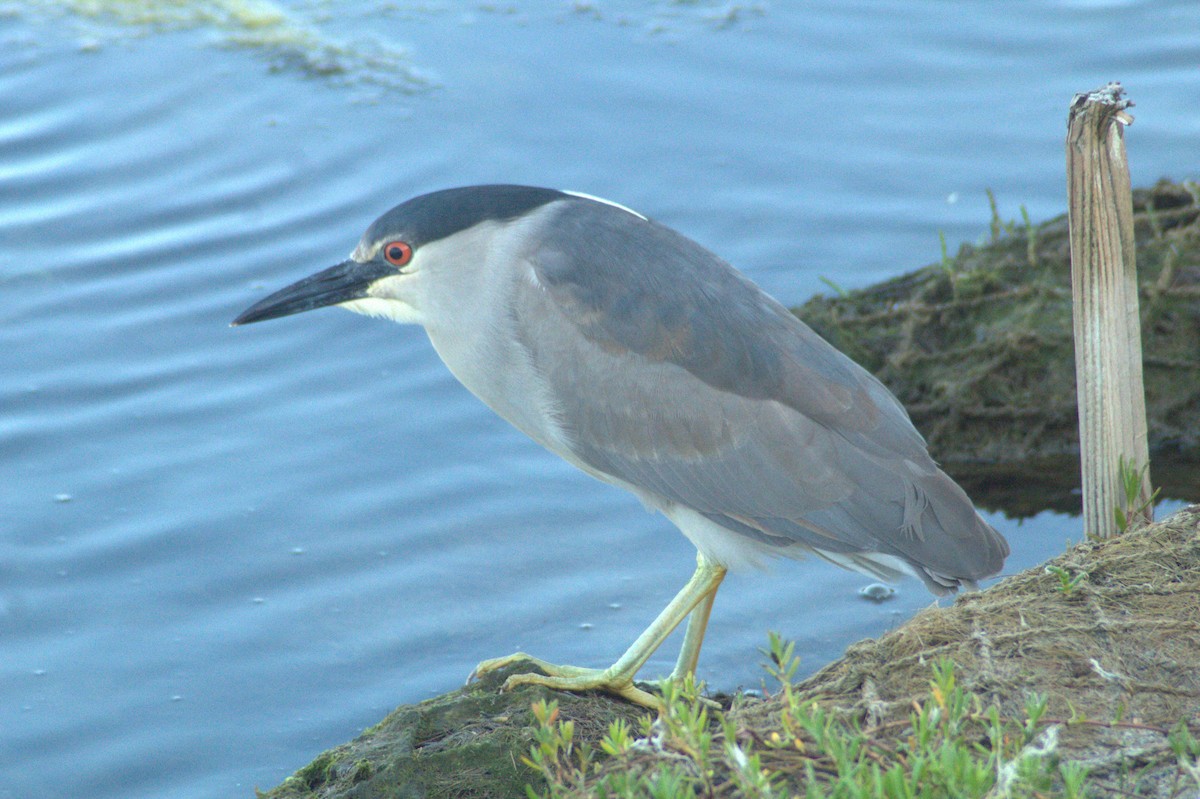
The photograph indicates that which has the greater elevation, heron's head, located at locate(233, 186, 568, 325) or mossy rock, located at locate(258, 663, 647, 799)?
heron's head, located at locate(233, 186, 568, 325)

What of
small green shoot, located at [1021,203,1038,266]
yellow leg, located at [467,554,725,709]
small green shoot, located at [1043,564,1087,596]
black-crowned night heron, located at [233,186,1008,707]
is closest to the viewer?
small green shoot, located at [1043,564,1087,596]

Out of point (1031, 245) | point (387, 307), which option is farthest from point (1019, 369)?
point (387, 307)

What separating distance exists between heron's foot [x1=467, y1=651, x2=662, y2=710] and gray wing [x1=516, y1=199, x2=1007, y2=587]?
592 millimetres

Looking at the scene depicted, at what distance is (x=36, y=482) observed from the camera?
612 centimetres

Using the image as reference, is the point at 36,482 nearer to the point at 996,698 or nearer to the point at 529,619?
the point at 529,619

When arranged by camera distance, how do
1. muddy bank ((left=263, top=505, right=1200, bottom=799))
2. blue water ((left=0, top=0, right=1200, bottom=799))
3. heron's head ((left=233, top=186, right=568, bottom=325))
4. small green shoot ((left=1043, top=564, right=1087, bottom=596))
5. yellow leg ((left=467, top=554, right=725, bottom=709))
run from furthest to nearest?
blue water ((left=0, top=0, right=1200, bottom=799))
heron's head ((left=233, top=186, right=568, bottom=325))
yellow leg ((left=467, top=554, right=725, bottom=709))
small green shoot ((left=1043, top=564, right=1087, bottom=596))
muddy bank ((left=263, top=505, right=1200, bottom=799))

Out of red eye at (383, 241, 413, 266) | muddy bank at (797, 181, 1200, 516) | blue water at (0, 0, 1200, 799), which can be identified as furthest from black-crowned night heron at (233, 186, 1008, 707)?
muddy bank at (797, 181, 1200, 516)

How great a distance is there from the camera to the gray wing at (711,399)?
4133 mm

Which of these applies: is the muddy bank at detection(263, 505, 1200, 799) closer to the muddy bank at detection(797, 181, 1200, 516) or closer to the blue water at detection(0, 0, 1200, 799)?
the blue water at detection(0, 0, 1200, 799)

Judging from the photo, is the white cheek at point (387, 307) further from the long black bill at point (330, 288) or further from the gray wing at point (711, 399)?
the gray wing at point (711, 399)

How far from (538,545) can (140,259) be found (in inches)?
126

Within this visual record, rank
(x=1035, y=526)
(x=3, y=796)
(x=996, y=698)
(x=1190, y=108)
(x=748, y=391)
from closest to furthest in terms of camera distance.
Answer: (x=996, y=698) → (x=748, y=391) → (x=3, y=796) → (x=1035, y=526) → (x=1190, y=108)

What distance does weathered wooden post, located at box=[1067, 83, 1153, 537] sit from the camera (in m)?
4.33

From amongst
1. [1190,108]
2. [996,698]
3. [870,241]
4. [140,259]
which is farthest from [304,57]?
[996,698]
